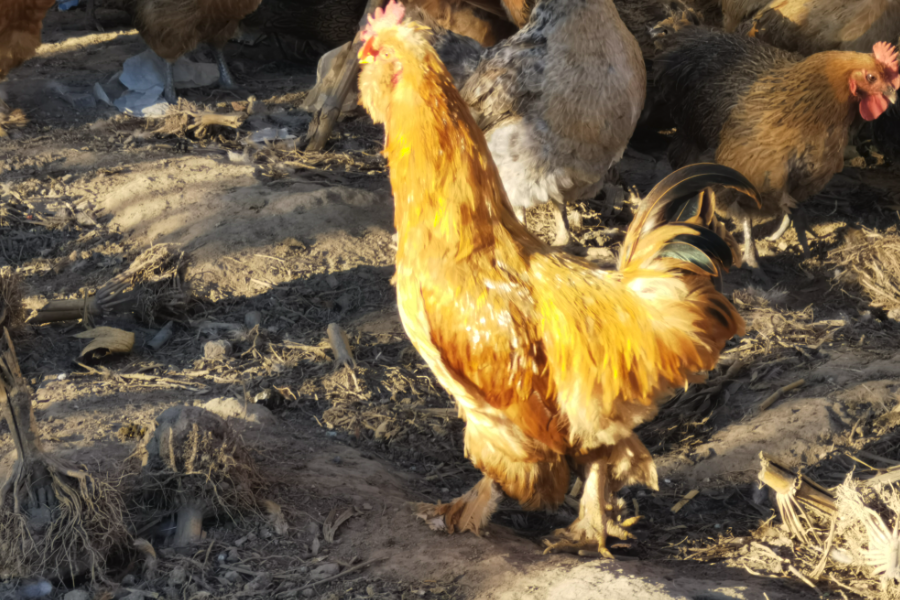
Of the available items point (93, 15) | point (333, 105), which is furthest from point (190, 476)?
point (93, 15)

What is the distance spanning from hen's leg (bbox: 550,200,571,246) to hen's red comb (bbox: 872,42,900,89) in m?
2.46

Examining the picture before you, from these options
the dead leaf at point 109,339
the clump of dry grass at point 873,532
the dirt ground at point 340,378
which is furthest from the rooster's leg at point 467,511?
the dead leaf at point 109,339

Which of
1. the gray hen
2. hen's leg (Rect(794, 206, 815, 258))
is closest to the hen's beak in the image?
the gray hen

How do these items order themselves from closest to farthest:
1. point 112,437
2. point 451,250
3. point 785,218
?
point 451,250 → point 112,437 → point 785,218

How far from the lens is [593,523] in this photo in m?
3.21

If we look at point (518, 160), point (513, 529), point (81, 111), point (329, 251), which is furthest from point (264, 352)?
point (81, 111)

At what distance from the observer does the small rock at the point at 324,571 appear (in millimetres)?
2705

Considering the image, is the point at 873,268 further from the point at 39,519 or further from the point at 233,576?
the point at 39,519

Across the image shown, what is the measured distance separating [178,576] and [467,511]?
4.08 ft

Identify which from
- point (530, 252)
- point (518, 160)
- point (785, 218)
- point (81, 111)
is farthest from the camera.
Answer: point (81, 111)

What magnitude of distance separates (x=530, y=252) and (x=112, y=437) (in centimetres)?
212

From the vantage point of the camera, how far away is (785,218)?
6.25m

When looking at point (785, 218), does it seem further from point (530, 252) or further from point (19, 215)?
point (19, 215)

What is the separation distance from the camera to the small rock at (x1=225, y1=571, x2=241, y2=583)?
2.66 metres
